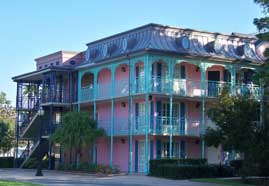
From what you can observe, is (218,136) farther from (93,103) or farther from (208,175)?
(93,103)

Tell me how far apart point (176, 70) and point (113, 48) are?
499 cm

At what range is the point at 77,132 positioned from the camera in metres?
40.0

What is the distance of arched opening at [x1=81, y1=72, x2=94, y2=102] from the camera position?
44.4 meters

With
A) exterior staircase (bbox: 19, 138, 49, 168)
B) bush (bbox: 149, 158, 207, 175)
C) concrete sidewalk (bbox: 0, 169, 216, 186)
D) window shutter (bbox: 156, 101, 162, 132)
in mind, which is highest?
window shutter (bbox: 156, 101, 162, 132)

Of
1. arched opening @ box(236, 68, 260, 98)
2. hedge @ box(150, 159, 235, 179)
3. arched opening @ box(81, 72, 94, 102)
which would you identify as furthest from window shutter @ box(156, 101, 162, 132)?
arched opening @ box(81, 72, 94, 102)

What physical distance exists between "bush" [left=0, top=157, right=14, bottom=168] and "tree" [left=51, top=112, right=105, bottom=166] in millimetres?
10167

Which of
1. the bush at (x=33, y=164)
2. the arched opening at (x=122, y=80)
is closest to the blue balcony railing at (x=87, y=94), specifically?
the arched opening at (x=122, y=80)

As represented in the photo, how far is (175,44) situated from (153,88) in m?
3.87

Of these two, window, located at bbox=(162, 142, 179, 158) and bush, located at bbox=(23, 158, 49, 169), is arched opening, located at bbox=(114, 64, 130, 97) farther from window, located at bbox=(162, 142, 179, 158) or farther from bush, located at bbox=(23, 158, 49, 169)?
bush, located at bbox=(23, 158, 49, 169)

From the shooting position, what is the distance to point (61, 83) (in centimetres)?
4900

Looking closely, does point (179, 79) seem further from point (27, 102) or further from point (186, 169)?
point (27, 102)

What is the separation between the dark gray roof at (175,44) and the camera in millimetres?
39812

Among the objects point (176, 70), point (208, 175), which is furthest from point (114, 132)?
point (208, 175)

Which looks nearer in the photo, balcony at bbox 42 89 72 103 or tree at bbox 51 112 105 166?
tree at bbox 51 112 105 166
